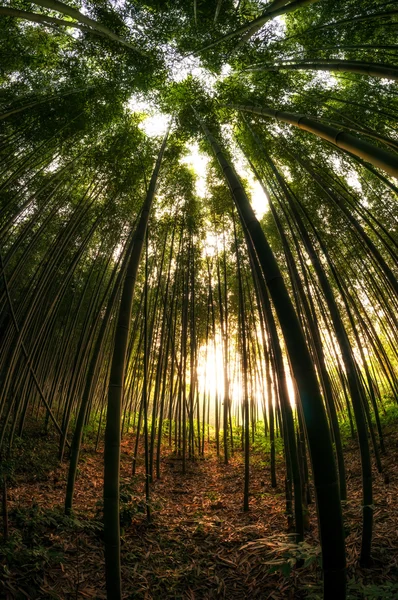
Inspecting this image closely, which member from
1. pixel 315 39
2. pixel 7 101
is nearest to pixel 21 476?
pixel 7 101

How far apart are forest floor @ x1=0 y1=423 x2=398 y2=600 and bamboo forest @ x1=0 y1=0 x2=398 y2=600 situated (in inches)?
0.9

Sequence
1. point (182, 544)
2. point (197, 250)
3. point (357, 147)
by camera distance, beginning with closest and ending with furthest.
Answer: point (357, 147)
point (182, 544)
point (197, 250)

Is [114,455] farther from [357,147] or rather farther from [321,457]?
[357,147]

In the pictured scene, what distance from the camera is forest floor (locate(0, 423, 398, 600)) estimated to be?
187cm

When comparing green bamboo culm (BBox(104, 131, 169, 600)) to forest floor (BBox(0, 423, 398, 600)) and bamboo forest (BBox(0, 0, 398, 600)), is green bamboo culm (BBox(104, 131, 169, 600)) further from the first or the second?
forest floor (BBox(0, 423, 398, 600))

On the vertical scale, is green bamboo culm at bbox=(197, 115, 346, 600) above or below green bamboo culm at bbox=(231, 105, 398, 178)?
below

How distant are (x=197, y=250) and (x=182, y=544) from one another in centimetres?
455

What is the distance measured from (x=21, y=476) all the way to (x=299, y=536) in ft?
12.6

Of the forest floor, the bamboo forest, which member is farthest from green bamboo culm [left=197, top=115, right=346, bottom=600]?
the forest floor

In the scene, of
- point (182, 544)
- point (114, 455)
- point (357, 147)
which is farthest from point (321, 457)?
point (182, 544)

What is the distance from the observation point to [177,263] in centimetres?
546

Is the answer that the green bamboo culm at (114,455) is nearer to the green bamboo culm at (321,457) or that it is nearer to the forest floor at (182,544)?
the forest floor at (182,544)

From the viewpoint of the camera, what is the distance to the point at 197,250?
5.84m

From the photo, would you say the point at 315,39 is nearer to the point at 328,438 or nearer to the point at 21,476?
the point at 328,438
